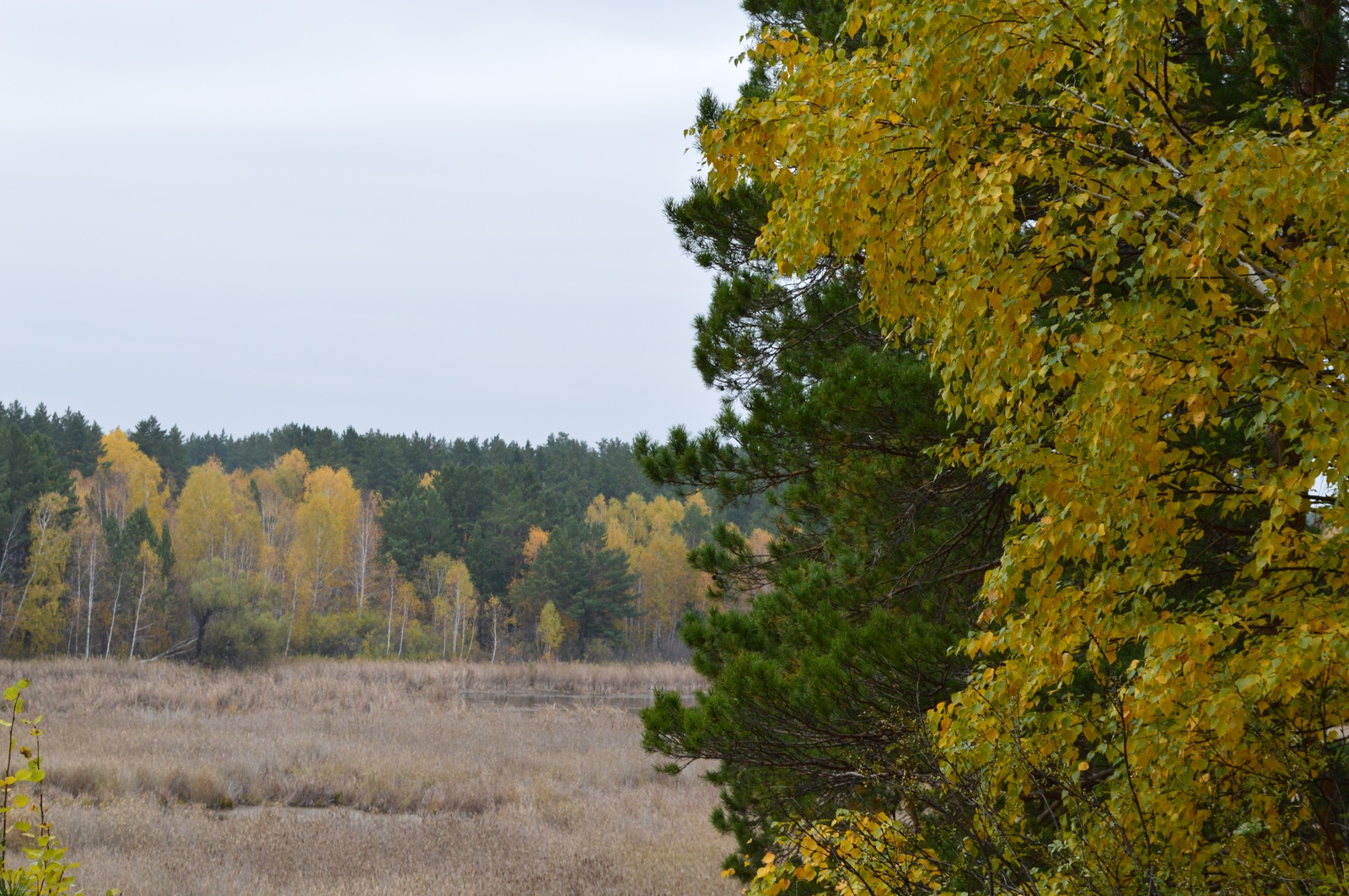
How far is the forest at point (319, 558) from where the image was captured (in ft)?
140

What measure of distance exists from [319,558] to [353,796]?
45.2m

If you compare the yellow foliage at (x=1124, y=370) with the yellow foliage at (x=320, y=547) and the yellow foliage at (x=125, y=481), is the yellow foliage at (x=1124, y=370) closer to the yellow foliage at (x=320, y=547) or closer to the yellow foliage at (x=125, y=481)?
the yellow foliage at (x=320, y=547)

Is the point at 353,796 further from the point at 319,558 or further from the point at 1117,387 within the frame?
the point at 319,558

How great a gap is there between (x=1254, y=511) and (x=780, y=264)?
9.30 feet

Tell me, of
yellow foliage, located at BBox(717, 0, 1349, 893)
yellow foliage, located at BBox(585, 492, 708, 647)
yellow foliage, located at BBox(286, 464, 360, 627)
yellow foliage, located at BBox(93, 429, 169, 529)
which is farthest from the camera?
yellow foliage, located at BBox(585, 492, 708, 647)

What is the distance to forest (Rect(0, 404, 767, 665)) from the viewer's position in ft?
140

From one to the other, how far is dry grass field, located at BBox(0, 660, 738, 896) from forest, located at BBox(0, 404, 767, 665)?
43.6 feet

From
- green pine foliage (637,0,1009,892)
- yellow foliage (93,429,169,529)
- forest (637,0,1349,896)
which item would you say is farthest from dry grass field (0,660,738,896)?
yellow foliage (93,429,169,529)

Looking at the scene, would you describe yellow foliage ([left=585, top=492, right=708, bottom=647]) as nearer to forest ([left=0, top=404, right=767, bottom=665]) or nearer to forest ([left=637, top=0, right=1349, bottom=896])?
forest ([left=0, top=404, right=767, bottom=665])

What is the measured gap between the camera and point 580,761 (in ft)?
67.2

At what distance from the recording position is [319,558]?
195 ft

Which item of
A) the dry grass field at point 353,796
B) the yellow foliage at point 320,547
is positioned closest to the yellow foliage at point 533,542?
the yellow foliage at point 320,547

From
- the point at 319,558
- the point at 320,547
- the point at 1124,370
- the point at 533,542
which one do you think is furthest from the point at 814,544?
the point at 320,547

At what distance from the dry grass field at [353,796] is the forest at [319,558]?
13290mm
